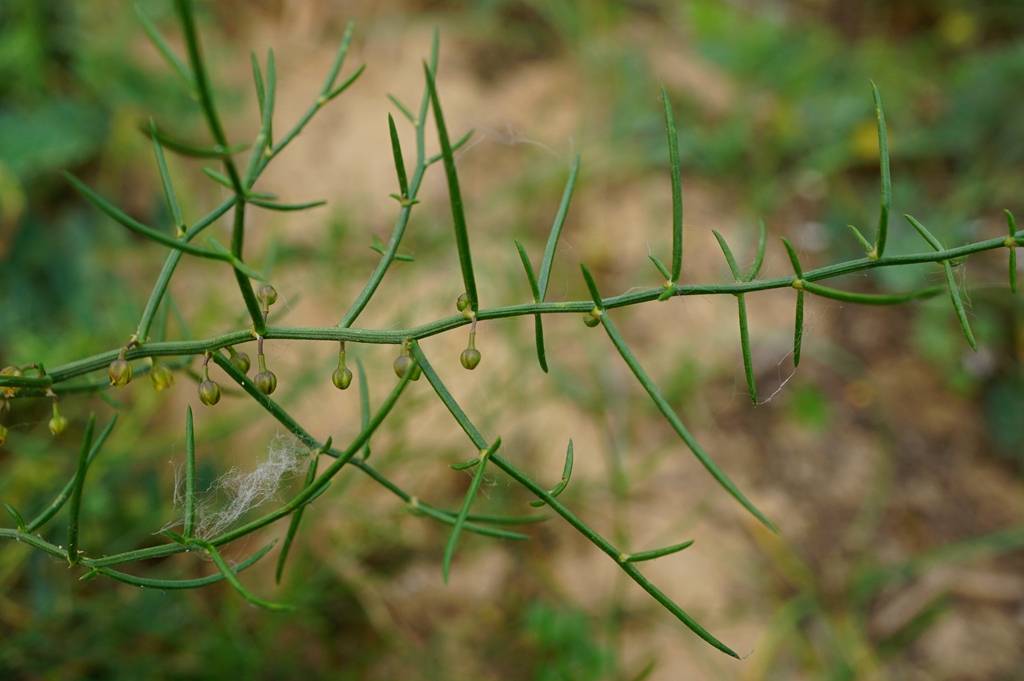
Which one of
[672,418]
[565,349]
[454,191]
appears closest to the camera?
[454,191]

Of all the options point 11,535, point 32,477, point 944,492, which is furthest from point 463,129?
point 11,535

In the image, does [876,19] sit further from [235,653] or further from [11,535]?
[11,535]

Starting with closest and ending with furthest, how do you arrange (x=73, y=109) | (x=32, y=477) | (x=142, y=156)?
(x=32, y=477) → (x=73, y=109) → (x=142, y=156)

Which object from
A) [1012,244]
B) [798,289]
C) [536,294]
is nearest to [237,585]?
[536,294]

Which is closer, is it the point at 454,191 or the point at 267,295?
the point at 454,191

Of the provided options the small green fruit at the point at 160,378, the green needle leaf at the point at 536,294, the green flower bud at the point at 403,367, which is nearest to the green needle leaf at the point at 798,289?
the green needle leaf at the point at 536,294

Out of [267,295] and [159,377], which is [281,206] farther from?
[159,377]

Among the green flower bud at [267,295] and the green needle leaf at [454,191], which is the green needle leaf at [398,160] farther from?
the green flower bud at [267,295]
